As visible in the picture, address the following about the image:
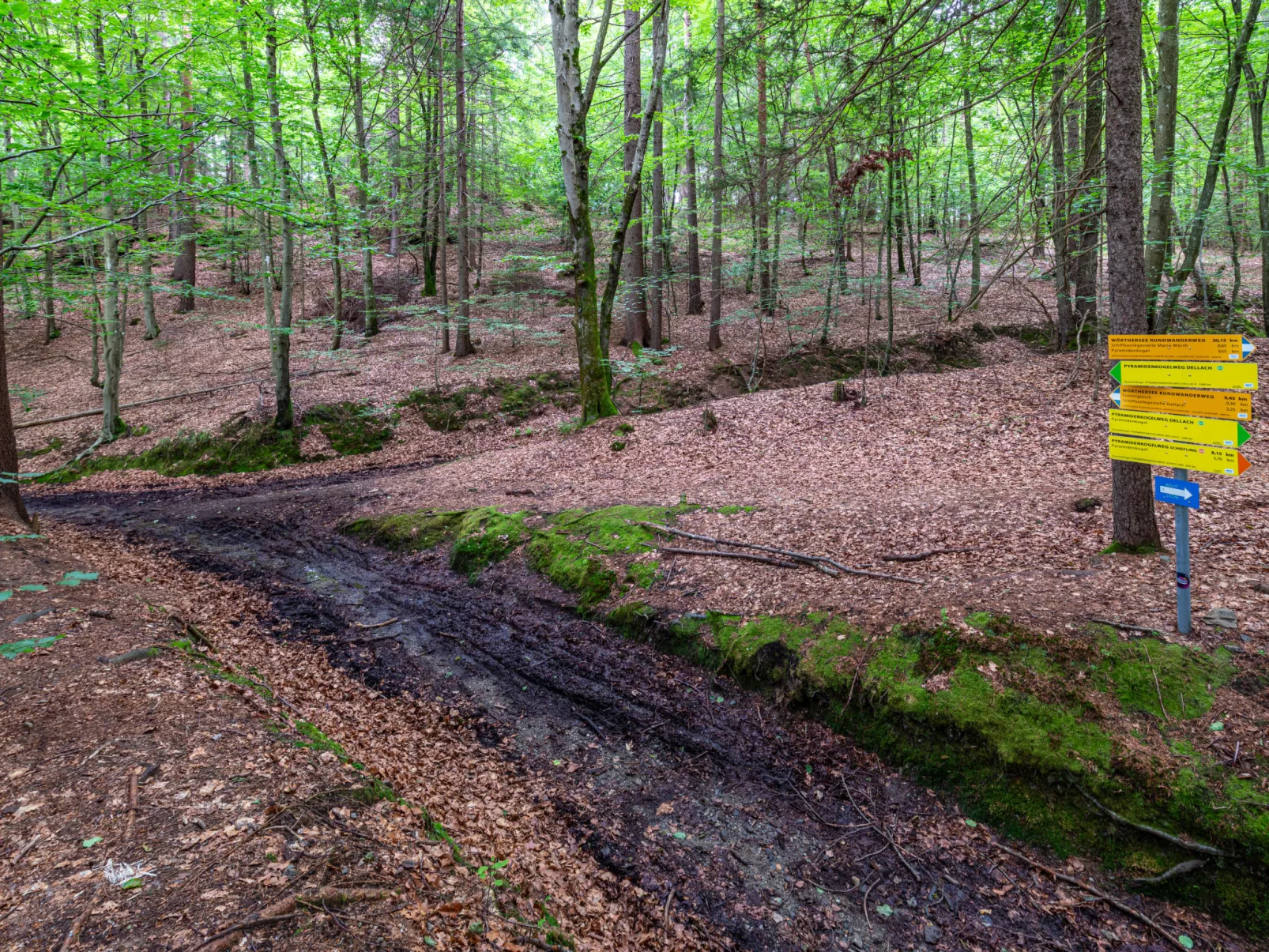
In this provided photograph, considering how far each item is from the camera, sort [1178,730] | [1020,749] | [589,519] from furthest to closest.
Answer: [589,519]
[1020,749]
[1178,730]

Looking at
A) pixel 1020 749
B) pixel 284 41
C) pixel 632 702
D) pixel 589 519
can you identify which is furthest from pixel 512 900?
pixel 284 41

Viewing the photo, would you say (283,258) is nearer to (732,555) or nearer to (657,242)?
(657,242)

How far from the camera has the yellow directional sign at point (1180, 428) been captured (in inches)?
146

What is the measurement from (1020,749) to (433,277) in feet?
76.4

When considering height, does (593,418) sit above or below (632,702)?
above

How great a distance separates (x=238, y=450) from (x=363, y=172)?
400 inches

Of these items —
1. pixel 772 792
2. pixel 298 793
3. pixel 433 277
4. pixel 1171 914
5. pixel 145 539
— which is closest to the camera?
pixel 1171 914

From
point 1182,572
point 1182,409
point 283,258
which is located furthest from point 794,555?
point 283,258

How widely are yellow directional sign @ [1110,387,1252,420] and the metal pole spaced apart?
657 mm

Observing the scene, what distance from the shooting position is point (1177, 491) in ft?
13.2

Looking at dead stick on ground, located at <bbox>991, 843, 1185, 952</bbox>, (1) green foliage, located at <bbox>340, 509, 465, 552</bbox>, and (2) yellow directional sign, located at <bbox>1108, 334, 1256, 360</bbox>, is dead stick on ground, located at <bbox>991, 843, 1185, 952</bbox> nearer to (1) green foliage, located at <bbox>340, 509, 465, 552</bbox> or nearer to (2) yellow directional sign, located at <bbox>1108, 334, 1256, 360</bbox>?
(2) yellow directional sign, located at <bbox>1108, 334, 1256, 360</bbox>

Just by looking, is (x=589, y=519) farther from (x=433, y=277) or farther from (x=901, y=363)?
(x=433, y=277)

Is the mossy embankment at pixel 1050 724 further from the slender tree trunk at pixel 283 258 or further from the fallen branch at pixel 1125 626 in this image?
the slender tree trunk at pixel 283 258

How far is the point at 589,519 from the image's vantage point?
7926mm
